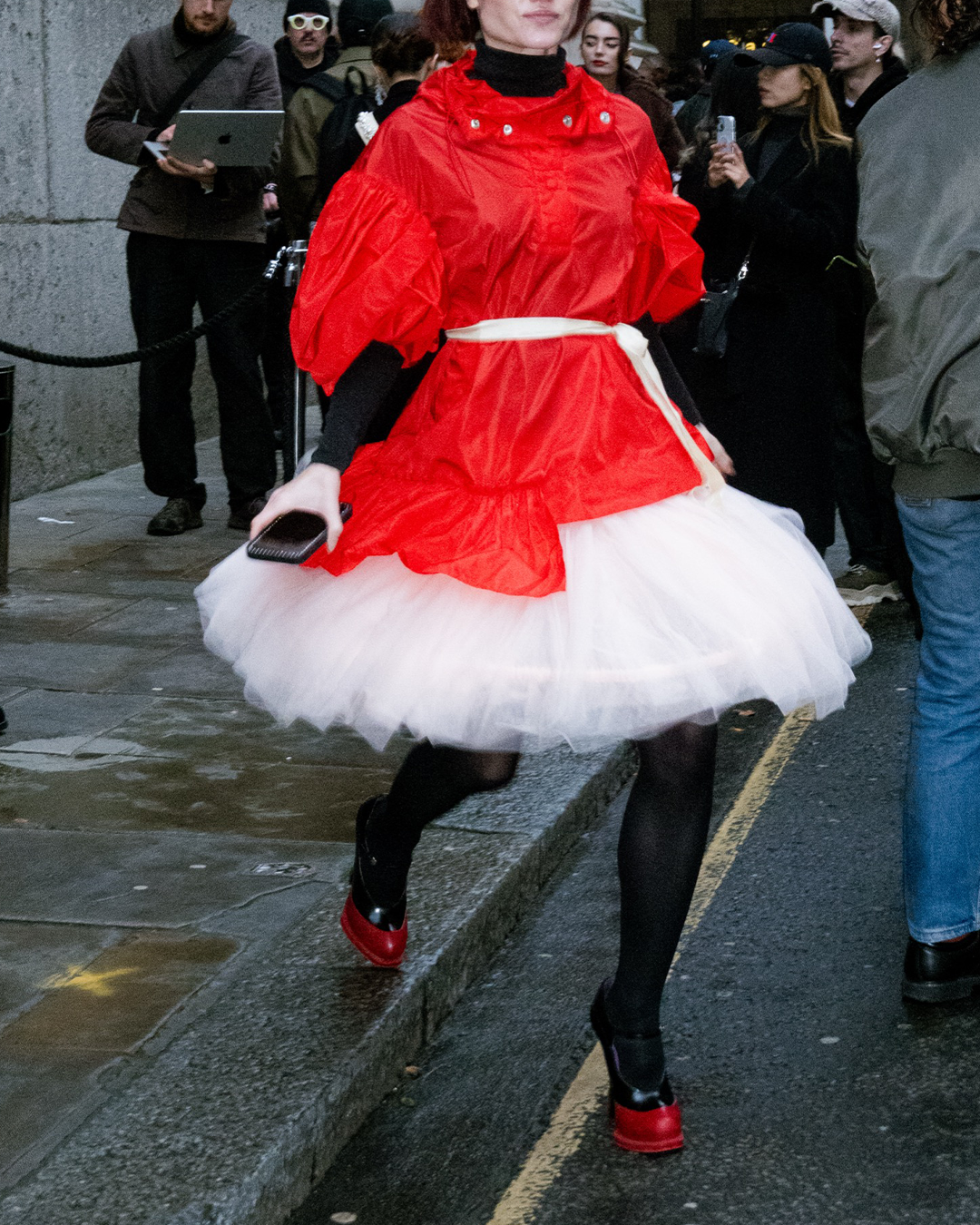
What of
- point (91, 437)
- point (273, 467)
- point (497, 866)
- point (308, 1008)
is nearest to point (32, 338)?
point (91, 437)

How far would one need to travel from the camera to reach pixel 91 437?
974 cm

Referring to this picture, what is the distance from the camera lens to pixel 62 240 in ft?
30.8

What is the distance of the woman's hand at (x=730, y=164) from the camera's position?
6.48 m

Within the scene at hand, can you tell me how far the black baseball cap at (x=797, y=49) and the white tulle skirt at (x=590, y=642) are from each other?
159 inches

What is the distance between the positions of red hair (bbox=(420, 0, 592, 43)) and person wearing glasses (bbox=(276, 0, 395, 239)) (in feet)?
16.1

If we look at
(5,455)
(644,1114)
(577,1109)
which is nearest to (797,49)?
(5,455)

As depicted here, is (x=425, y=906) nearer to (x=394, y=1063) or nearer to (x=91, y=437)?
(x=394, y=1063)

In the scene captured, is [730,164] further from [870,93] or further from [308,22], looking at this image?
[308,22]

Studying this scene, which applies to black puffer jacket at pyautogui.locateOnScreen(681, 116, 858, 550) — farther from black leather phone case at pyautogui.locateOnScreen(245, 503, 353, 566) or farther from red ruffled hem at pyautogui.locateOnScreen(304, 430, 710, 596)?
black leather phone case at pyautogui.locateOnScreen(245, 503, 353, 566)

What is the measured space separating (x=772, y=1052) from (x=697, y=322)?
4.24m

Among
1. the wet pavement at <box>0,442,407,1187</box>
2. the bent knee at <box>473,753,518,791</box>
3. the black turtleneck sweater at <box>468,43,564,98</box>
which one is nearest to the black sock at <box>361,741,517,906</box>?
the bent knee at <box>473,753,518,791</box>

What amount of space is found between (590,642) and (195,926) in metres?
1.39

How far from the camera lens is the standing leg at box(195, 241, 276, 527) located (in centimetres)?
800

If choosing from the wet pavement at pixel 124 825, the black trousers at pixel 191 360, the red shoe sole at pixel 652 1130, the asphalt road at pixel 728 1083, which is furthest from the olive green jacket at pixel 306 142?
the red shoe sole at pixel 652 1130
